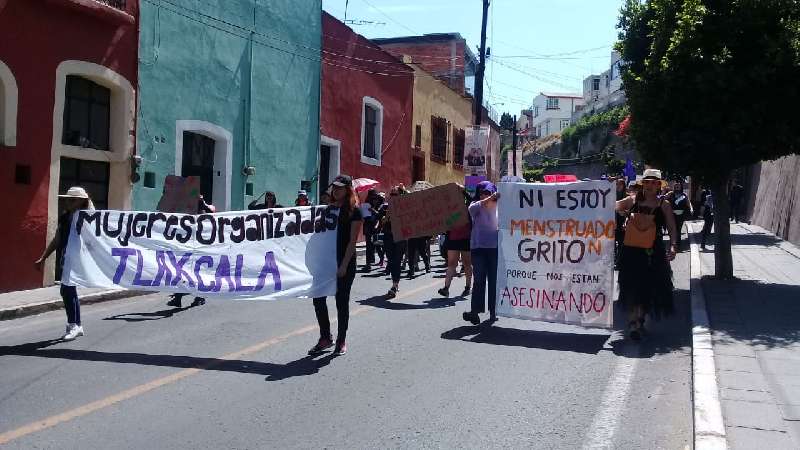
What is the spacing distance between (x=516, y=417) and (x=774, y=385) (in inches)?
86.4

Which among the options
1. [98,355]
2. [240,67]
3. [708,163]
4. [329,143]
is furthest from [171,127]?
[708,163]

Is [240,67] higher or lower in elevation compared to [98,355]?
higher

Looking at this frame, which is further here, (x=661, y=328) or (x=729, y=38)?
(x=729, y=38)

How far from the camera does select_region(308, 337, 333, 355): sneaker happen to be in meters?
7.31

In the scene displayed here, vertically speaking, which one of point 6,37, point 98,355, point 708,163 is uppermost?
point 6,37

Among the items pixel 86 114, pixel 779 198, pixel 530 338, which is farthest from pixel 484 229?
pixel 779 198

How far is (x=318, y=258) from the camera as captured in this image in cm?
754

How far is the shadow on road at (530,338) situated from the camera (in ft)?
26.0

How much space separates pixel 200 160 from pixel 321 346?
11.0 meters

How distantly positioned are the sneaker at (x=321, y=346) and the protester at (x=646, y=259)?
10.5 feet

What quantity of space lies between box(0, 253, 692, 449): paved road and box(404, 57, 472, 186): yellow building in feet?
70.9

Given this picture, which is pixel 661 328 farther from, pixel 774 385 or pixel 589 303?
pixel 774 385

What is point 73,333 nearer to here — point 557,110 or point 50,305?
point 50,305

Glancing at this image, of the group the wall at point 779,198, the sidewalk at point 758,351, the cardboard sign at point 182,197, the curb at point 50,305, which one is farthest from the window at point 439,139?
the curb at point 50,305
